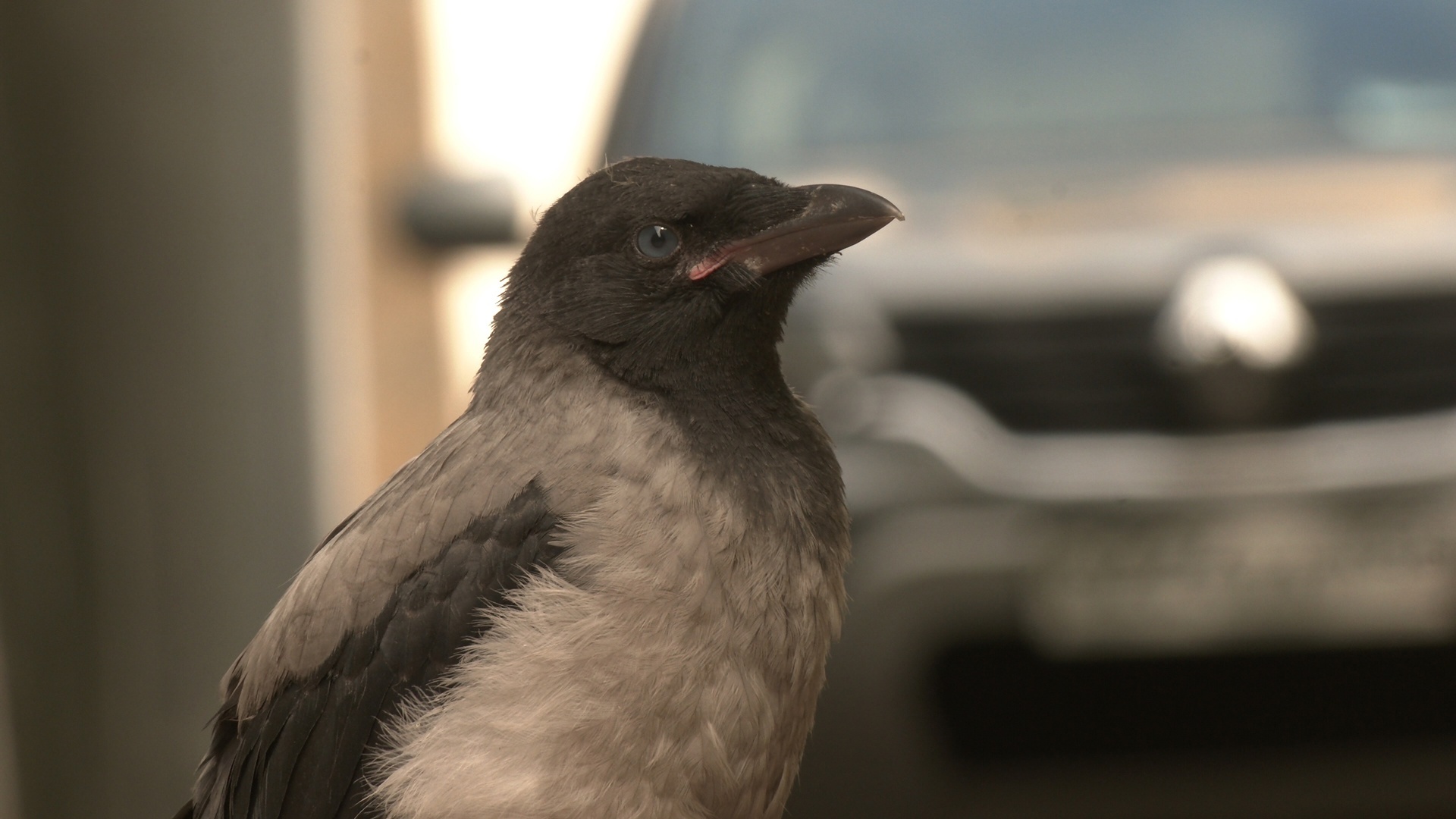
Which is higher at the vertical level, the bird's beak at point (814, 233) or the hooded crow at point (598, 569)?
the bird's beak at point (814, 233)

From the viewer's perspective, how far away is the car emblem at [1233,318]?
424 centimetres

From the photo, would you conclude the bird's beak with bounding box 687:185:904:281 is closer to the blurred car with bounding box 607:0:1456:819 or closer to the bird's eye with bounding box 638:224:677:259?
the bird's eye with bounding box 638:224:677:259

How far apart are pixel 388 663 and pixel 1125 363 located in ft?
7.77

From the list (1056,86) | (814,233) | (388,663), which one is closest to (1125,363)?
(1056,86)

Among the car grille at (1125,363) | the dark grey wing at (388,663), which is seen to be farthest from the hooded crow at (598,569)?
the car grille at (1125,363)

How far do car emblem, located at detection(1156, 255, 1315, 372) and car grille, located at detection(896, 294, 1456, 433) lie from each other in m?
0.06

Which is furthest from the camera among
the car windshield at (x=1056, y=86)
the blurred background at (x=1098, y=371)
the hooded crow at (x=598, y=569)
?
the car windshield at (x=1056, y=86)

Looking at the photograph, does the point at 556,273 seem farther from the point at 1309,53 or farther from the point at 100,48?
the point at 1309,53

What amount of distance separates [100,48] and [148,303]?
0.42 meters

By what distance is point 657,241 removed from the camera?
2.74 metres

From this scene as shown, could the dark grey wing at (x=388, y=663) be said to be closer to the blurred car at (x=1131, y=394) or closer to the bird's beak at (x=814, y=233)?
the bird's beak at (x=814, y=233)

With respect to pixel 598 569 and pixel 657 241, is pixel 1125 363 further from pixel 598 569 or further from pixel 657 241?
pixel 598 569

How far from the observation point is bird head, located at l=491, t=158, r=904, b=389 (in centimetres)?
269

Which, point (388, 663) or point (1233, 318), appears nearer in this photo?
point (388, 663)
